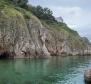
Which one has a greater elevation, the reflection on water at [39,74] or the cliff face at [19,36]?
the cliff face at [19,36]

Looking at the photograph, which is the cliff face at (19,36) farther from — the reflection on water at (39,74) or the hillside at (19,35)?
the reflection on water at (39,74)

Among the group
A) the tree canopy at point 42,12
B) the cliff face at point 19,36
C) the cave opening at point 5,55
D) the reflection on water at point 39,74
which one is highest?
the tree canopy at point 42,12

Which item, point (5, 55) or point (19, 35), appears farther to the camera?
point (19, 35)

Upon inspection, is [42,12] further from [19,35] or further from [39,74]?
[39,74]

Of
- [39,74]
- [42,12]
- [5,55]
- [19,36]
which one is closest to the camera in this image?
[39,74]

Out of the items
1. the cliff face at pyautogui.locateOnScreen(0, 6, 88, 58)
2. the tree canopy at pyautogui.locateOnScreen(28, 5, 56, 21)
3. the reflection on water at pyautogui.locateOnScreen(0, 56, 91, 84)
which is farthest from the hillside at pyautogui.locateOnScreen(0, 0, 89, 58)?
the tree canopy at pyautogui.locateOnScreen(28, 5, 56, 21)

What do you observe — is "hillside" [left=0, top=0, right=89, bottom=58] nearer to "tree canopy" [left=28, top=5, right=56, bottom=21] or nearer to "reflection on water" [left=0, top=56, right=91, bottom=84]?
"reflection on water" [left=0, top=56, right=91, bottom=84]

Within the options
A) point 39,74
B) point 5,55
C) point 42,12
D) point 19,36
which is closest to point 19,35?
point 19,36

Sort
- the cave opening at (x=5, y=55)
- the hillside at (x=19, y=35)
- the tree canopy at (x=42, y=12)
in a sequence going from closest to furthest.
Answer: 1. the cave opening at (x=5, y=55)
2. the hillside at (x=19, y=35)
3. the tree canopy at (x=42, y=12)

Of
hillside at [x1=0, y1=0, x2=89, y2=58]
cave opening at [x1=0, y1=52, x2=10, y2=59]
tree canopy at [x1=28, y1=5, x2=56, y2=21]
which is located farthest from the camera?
tree canopy at [x1=28, y1=5, x2=56, y2=21]

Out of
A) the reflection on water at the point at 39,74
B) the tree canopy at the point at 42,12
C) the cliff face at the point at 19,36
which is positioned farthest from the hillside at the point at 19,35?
the tree canopy at the point at 42,12

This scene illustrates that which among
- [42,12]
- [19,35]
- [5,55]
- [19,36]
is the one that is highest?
[42,12]

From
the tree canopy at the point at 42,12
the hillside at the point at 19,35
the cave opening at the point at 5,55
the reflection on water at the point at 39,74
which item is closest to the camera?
the reflection on water at the point at 39,74

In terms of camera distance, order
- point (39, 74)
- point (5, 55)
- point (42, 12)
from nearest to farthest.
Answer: point (39, 74), point (5, 55), point (42, 12)
